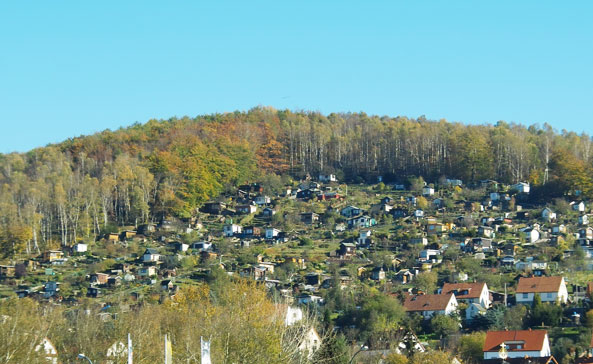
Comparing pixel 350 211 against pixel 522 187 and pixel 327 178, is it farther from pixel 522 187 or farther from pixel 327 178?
pixel 522 187

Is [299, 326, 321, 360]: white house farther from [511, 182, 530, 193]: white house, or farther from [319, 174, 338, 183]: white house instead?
[319, 174, 338, 183]: white house

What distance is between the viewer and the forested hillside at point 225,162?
11044 centimetres

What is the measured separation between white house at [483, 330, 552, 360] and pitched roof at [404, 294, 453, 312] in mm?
11007

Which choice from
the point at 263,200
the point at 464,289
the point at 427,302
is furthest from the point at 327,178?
the point at 427,302

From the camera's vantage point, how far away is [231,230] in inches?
4112

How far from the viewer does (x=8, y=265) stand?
95688 millimetres

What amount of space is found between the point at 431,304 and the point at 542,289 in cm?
719

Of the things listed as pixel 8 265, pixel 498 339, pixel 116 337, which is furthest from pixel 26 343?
pixel 8 265

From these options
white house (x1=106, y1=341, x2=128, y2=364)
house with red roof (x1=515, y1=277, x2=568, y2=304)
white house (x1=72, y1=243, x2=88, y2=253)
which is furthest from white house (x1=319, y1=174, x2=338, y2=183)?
white house (x1=106, y1=341, x2=128, y2=364)

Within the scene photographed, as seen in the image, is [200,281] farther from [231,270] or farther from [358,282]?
[358,282]

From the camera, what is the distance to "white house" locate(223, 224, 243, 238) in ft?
341

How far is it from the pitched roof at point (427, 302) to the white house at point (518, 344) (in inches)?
433

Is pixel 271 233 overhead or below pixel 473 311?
overhead

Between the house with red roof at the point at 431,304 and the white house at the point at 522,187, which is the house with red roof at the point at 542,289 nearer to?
the house with red roof at the point at 431,304
